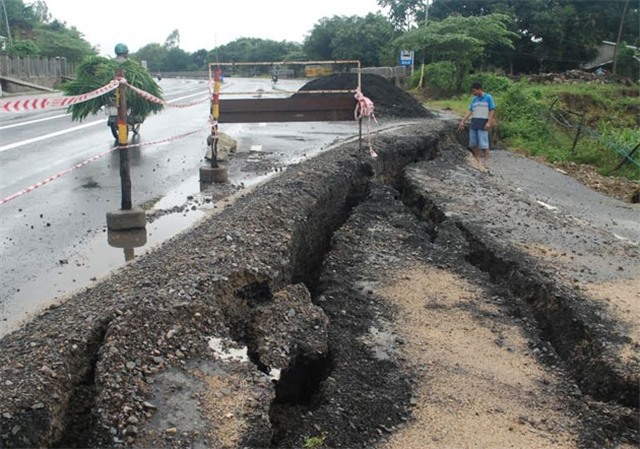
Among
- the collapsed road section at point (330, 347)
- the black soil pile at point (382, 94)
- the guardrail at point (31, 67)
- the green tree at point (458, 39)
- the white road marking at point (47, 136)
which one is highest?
the green tree at point (458, 39)

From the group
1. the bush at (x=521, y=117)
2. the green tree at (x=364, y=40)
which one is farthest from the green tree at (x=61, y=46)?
the bush at (x=521, y=117)

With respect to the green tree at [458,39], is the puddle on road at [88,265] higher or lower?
lower

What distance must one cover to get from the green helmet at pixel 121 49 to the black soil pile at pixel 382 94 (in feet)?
35.3

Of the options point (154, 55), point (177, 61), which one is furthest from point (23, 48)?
point (154, 55)

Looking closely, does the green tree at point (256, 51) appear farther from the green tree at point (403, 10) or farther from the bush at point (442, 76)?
the bush at point (442, 76)

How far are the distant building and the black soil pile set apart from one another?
24.8 meters

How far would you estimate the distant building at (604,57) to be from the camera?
139 ft

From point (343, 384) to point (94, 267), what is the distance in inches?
106

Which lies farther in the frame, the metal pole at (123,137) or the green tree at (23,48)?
the green tree at (23,48)

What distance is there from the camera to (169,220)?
6.96m

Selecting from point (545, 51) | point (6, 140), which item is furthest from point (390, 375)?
point (545, 51)

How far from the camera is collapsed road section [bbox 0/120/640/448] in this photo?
3047 millimetres

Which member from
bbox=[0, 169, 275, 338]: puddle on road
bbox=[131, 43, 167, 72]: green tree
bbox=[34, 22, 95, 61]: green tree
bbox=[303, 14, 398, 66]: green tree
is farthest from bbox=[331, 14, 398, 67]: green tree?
bbox=[131, 43, 167, 72]: green tree

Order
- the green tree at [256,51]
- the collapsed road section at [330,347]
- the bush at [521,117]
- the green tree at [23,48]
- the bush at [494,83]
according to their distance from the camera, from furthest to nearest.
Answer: the green tree at [256,51]
the green tree at [23,48]
the bush at [494,83]
the bush at [521,117]
the collapsed road section at [330,347]
